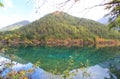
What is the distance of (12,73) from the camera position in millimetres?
6602

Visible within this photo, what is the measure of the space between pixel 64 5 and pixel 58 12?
0.16 meters

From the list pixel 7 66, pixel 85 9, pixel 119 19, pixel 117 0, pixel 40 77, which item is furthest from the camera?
pixel 40 77

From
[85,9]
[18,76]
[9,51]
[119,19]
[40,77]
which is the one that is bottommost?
[40,77]

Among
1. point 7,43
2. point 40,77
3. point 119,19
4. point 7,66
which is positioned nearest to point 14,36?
point 7,43

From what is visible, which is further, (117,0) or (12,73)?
(12,73)

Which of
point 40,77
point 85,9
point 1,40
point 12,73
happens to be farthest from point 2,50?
point 40,77

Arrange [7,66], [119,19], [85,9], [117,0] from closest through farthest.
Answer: [85,9]
[117,0]
[119,19]
[7,66]

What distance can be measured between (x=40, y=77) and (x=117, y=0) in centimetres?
1872

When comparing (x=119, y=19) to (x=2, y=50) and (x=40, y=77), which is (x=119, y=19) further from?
(x=40, y=77)

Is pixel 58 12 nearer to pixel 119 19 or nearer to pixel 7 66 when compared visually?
pixel 119 19

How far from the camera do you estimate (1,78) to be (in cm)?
655

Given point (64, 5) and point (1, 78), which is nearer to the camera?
point (64, 5)

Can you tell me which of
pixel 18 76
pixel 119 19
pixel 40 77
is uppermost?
pixel 119 19

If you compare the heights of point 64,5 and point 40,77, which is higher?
point 64,5
